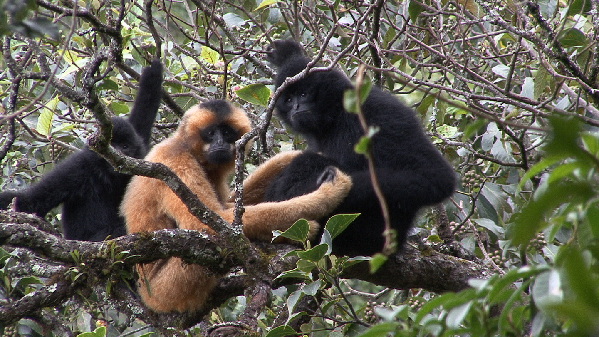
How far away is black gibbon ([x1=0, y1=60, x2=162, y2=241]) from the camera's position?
6.03 metres

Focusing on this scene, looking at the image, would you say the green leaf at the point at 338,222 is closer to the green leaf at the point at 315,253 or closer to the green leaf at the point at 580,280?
the green leaf at the point at 315,253

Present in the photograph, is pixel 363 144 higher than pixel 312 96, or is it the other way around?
pixel 363 144

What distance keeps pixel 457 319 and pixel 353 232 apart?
320 cm

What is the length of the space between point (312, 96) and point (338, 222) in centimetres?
219

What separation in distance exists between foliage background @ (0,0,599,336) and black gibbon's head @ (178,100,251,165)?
1.19ft

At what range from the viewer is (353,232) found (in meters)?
4.85

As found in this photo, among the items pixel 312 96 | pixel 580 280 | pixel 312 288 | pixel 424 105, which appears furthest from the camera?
pixel 424 105

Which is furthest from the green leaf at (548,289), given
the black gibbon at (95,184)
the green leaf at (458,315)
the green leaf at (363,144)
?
the black gibbon at (95,184)

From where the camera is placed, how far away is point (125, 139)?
6.30 metres

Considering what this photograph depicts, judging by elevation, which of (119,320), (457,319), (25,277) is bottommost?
(119,320)

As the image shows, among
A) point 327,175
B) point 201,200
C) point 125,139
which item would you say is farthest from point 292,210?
point 125,139

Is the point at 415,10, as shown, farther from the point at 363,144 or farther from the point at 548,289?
the point at 548,289

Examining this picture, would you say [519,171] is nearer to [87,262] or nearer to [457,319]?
[87,262]

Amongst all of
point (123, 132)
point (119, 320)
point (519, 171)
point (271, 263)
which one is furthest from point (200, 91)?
point (519, 171)
